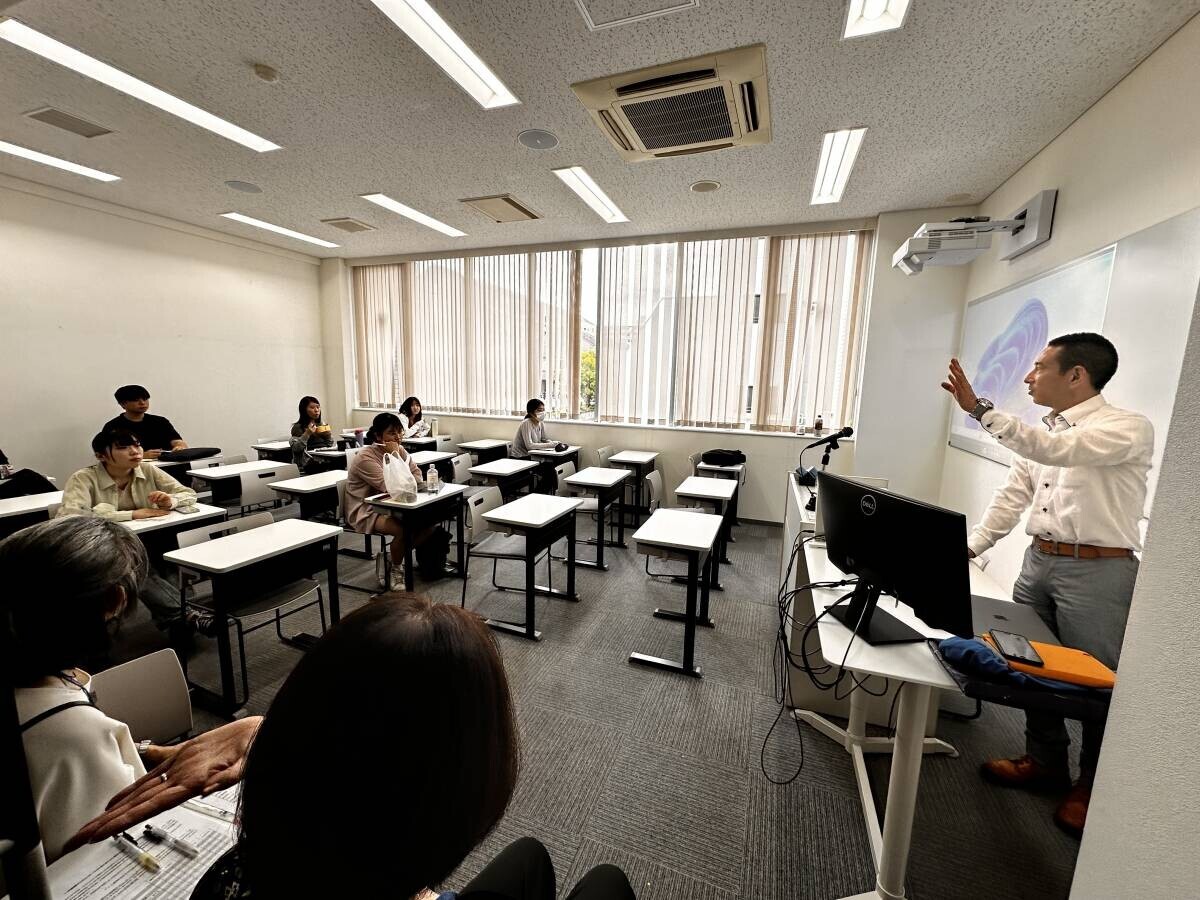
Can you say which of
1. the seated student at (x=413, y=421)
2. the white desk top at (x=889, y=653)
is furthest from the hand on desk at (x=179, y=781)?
the seated student at (x=413, y=421)

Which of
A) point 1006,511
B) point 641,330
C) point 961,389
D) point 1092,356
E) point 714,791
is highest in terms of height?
point 641,330

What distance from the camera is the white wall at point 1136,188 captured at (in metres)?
1.94

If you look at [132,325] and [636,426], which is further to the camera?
[636,426]

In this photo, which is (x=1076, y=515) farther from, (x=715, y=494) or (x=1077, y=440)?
(x=715, y=494)

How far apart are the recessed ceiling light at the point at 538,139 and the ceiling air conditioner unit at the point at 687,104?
0.39 m

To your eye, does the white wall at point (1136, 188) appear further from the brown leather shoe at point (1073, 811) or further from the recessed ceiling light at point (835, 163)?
the brown leather shoe at point (1073, 811)

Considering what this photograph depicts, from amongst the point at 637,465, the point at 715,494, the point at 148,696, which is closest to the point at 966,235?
the point at 715,494

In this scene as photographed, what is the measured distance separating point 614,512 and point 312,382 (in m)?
4.98

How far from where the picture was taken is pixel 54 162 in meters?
3.74

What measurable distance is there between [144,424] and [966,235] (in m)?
6.85

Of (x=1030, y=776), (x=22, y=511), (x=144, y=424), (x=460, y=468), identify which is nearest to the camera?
(x=1030, y=776)

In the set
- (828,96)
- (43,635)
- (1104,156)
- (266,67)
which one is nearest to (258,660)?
(43,635)

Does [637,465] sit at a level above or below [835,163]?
below

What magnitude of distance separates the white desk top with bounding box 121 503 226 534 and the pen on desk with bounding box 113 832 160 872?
216cm
